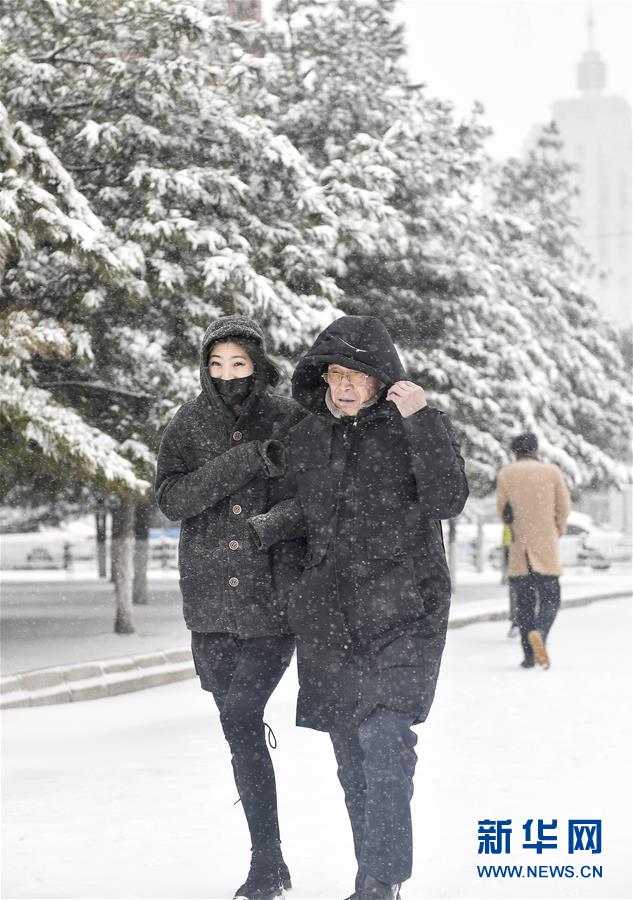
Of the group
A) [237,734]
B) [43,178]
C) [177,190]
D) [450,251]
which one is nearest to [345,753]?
[237,734]

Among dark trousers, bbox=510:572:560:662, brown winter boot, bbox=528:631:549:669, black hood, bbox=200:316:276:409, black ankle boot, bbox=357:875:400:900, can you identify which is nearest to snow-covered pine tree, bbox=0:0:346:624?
dark trousers, bbox=510:572:560:662

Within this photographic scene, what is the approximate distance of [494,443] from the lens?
2245 centimetres

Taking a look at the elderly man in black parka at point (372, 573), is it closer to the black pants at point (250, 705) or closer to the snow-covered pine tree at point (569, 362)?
the black pants at point (250, 705)

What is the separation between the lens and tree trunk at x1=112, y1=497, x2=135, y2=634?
17062 mm

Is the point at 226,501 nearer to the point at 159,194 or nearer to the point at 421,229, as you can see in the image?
the point at 159,194

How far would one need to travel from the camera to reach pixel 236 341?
529 centimetres

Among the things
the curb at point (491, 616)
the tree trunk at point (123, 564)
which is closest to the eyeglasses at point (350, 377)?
the tree trunk at point (123, 564)

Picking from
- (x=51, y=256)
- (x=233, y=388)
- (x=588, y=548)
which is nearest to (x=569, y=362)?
(x=51, y=256)

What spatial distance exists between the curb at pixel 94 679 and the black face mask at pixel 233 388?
6256mm

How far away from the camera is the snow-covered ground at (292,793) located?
579 centimetres

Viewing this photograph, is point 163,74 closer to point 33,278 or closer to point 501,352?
point 33,278

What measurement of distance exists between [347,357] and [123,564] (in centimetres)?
1294

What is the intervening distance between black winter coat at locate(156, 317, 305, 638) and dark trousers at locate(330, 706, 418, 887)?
22.4 inches

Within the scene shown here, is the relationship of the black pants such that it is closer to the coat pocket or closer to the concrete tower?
the coat pocket
